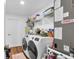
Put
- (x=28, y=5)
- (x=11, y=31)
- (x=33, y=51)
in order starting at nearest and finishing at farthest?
1. (x=33, y=51)
2. (x=28, y=5)
3. (x=11, y=31)

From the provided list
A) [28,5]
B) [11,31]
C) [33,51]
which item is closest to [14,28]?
[11,31]

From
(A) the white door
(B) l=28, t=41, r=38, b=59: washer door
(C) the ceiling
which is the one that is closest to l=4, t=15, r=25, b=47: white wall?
(A) the white door

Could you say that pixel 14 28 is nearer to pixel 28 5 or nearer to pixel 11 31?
pixel 11 31

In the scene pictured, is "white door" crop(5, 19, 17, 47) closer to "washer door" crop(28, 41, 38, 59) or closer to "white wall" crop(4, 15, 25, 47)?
"white wall" crop(4, 15, 25, 47)

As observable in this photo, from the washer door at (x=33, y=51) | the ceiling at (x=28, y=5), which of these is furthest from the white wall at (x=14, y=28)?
the washer door at (x=33, y=51)

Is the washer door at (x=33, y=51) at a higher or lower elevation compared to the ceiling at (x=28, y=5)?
lower

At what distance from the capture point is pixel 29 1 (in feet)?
12.7

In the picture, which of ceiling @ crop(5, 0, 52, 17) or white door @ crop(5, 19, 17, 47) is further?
white door @ crop(5, 19, 17, 47)

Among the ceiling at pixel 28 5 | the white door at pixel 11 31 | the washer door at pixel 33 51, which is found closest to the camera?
the washer door at pixel 33 51

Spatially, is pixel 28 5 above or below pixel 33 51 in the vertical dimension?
above

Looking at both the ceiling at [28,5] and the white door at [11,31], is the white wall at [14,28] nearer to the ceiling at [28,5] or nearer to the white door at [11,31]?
the white door at [11,31]

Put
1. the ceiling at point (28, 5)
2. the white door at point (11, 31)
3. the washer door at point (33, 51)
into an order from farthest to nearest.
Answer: the white door at point (11, 31), the ceiling at point (28, 5), the washer door at point (33, 51)

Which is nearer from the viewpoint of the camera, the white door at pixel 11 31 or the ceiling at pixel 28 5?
the ceiling at pixel 28 5
